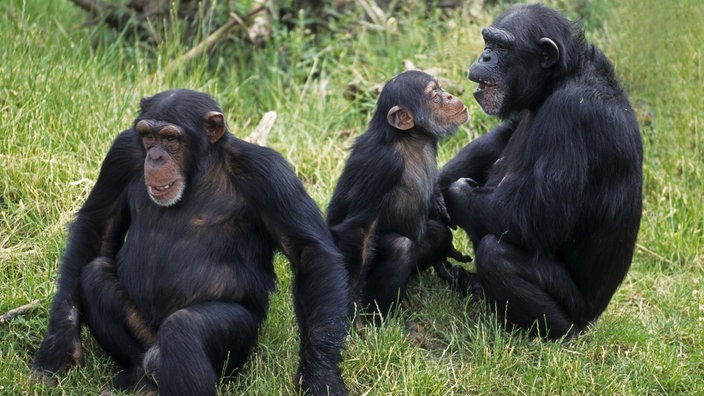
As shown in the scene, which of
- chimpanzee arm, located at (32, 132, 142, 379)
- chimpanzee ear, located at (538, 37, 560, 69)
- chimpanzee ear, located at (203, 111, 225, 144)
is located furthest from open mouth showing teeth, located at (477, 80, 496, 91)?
chimpanzee arm, located at (32, 132, 142, 379)

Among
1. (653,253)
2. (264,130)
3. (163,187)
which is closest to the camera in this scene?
(163,187)

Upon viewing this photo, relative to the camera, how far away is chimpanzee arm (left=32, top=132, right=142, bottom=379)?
573 cm

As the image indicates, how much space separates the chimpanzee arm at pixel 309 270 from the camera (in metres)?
5.47

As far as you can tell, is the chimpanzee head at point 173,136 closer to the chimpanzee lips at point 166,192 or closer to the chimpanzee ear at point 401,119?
the chimpanzee lips at point 166,192

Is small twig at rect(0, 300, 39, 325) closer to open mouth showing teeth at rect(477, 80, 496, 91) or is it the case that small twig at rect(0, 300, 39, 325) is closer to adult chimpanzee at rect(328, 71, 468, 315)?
adult chimpanzee at rect(328, 71, 468, 315)

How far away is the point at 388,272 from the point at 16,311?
7.65ft

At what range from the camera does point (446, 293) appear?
6.89m

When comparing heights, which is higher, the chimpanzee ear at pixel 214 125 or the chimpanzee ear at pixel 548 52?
the chimpanzee ear at pixel 548 52

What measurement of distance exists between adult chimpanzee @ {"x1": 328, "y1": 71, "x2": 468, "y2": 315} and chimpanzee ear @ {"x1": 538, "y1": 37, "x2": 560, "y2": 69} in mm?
612

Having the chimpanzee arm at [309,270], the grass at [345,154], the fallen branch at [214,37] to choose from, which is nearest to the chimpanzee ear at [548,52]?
the grass at [345,154]

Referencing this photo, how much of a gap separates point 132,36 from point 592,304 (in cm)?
618

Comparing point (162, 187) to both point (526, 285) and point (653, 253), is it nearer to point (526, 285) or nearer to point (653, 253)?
point (526, 285)

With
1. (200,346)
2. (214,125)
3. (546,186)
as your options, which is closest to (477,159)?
Result: (546,186)

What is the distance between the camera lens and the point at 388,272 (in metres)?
6.26
